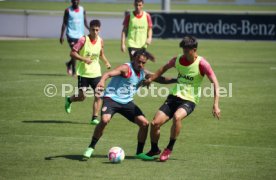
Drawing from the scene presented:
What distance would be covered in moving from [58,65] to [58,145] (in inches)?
616

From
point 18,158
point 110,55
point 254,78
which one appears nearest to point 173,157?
point 18,158

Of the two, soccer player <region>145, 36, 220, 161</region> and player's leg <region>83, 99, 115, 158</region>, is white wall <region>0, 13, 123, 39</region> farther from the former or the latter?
player's leg <region>83, 99, 115, 158</region>

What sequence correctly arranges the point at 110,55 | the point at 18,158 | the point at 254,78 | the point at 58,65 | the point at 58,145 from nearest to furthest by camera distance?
the point at 18,158, the point at 58,145, the point at 254,78, the point at 58,65, the point at 110,55

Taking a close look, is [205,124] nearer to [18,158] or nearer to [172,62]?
[172,62]

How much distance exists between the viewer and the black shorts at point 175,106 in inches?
481

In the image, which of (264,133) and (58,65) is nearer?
(264,133)

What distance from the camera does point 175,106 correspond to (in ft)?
40.5

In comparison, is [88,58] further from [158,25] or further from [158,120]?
[158,25]

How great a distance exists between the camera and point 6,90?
68.6 ft

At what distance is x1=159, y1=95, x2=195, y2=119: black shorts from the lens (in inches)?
481

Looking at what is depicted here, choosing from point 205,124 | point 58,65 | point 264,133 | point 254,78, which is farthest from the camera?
point 58,65

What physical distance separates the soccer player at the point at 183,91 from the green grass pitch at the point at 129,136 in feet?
1.49

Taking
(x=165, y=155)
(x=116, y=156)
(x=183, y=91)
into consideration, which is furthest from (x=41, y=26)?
(x=116, y=156)

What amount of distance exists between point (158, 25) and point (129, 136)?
28.6m
